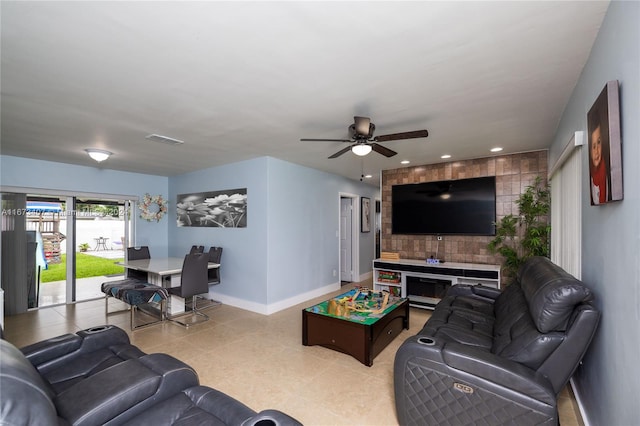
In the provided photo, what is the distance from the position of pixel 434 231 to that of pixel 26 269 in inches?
271

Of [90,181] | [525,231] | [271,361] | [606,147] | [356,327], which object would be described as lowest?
[271,361]

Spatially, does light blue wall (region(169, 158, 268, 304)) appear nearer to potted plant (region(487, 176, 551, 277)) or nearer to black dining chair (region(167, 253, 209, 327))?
black dining chair (region(167, 253, 209, 327))

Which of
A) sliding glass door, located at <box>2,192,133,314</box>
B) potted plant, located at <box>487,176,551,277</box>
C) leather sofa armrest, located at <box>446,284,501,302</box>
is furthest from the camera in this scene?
sliding glass door, located at <box>2,192,133,314</box>

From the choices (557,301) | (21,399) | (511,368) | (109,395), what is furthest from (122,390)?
(557,301)

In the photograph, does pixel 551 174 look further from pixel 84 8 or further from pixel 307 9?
pixel 84 8

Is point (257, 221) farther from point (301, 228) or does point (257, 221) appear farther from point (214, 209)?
point (214, 209)

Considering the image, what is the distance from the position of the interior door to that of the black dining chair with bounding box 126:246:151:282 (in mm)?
4030

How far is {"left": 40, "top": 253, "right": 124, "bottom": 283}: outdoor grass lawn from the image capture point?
513cm

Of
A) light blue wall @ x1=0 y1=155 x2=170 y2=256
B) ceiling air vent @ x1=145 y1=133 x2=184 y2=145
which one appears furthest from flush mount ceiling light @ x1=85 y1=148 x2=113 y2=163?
light blue wall @ x1=0 y1=155 x2=170 y2=256

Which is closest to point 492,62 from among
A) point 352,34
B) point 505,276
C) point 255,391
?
point 352,34

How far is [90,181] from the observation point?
5.33 m

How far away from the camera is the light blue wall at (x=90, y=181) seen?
179 inches

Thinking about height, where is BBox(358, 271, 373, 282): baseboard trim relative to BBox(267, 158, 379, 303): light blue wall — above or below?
below

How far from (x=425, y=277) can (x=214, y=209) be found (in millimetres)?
3871
